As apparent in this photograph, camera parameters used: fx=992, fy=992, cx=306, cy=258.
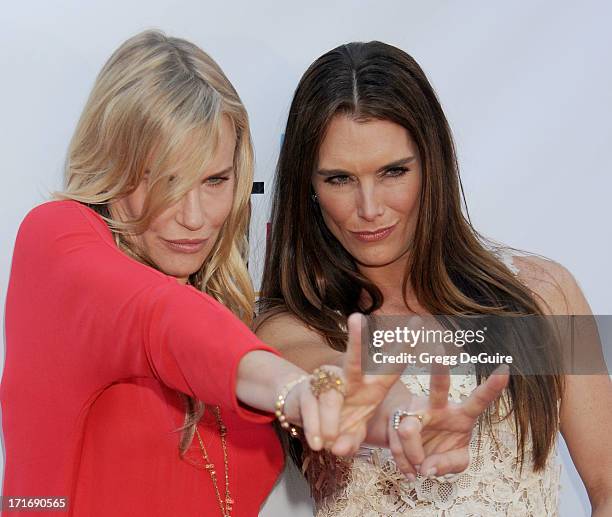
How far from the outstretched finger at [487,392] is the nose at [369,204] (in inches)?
21.1

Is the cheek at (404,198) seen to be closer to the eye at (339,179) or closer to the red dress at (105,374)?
the eye at (339,179)

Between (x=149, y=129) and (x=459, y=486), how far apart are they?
28.6 inches

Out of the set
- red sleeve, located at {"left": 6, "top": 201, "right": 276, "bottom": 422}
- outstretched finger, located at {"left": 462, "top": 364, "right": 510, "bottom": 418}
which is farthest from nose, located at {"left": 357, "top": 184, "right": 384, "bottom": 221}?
outstretched finger, located at {"left": 462, "top": 364, "right": 510, "bottom": 418}

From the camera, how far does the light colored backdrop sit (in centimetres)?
170

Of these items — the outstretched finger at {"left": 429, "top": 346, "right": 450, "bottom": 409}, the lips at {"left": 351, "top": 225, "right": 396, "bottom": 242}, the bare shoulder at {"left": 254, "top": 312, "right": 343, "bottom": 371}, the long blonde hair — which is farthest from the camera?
the lips at {"left": 351, "top": 225, "right": 396, "bottom": 242}

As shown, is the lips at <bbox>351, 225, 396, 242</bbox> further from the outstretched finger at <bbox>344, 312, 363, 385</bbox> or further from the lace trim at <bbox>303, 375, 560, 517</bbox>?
the outstretched finger at <bbox>344, 312, 363, 385</bbox>

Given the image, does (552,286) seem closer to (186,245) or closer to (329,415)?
(186,245)

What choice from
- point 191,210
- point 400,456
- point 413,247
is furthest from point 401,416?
point 413,247

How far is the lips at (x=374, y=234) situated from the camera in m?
1.56

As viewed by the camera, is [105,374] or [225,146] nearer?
[105,374]

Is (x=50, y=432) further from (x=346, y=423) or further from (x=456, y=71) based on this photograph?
(x=456, y=71)

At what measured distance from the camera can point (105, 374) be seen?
3.67 ft

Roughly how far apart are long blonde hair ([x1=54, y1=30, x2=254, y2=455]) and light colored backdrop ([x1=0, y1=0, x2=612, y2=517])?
36 cm

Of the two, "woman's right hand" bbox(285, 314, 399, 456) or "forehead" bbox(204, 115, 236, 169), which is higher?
"forehead" bbox(204, 115, 236, 169)
